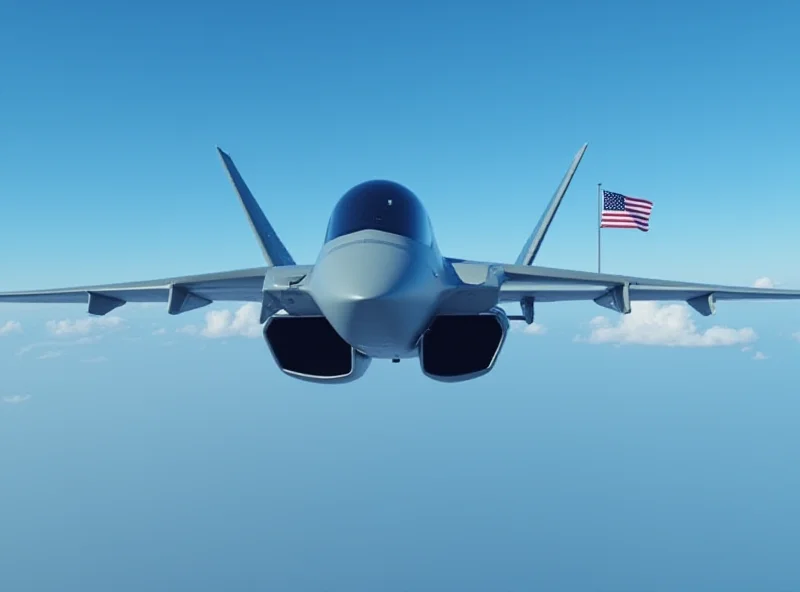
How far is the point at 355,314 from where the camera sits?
11.7ft

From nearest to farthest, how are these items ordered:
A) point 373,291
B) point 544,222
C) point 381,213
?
point 373,291 → point 381,213 → point 544,222

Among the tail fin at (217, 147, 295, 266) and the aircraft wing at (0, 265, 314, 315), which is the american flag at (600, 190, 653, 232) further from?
the aircraft wing at (0, 265, 314, 315)

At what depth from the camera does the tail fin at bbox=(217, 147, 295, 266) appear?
1002 cm

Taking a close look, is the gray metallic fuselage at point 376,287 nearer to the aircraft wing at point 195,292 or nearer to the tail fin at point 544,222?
the aircraft wing at point 195,292

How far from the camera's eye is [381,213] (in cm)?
500

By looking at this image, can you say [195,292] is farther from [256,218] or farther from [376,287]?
[376,287]

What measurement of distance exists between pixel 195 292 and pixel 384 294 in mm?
4322

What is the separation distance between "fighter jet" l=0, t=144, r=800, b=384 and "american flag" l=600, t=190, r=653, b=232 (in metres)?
6.87

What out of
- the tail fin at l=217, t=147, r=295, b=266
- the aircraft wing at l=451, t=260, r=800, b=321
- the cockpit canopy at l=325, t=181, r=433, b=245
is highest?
the tail fin at l=217, t=147, r=295, b=266

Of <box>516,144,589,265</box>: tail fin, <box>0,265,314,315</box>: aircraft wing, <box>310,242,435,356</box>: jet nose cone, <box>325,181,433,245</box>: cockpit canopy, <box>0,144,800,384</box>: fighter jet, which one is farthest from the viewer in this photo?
<box>516,144,589,265</box>: tail fin

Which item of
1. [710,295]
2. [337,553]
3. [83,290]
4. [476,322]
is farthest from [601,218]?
[337,553]

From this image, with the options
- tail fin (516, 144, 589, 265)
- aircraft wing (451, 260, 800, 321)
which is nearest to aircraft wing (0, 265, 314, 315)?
aircraft wing (451, 260, 800, 321)

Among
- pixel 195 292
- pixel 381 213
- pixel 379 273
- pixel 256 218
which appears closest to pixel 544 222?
pixel 381 213

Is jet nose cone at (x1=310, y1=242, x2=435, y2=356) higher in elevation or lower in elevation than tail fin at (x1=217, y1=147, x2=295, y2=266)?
lower
